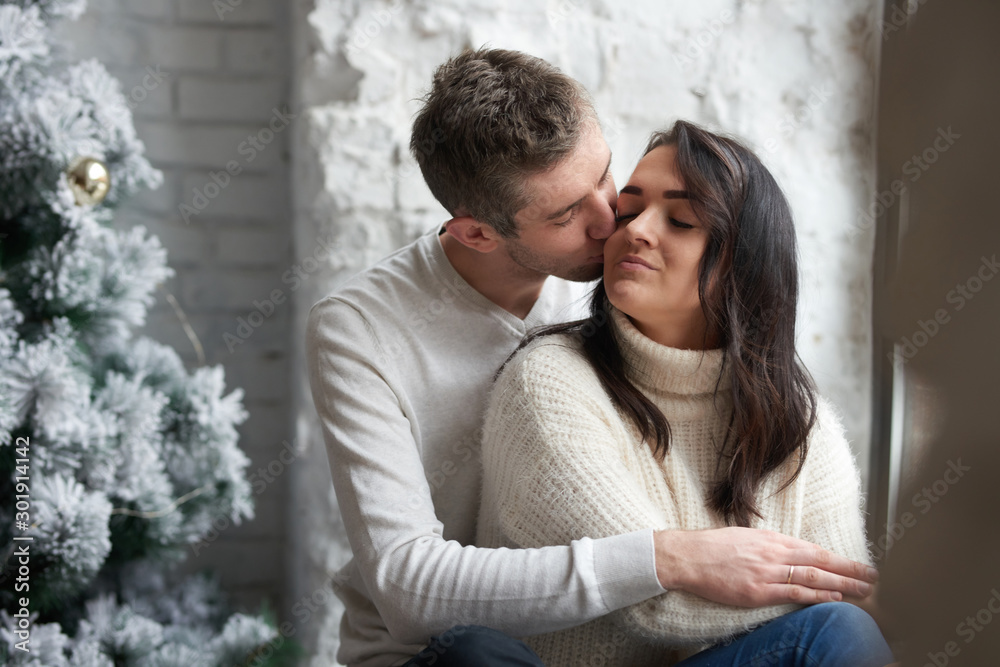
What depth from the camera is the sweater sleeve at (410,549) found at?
3.40 feet

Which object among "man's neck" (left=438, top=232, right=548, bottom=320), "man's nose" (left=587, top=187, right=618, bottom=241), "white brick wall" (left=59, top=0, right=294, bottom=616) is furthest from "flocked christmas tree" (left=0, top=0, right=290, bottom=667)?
"man's nose" (left=587, top=187, right=618, bottom=241)

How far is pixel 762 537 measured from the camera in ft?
3.48

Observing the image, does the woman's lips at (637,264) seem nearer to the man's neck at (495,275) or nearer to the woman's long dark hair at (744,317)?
the woman's long dark hair at (744,317)

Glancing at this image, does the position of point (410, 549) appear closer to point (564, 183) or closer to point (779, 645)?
point (779, 645)

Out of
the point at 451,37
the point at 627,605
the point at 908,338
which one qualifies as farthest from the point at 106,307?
the point at 908,338

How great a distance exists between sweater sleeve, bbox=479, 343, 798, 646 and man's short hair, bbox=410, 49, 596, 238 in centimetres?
27

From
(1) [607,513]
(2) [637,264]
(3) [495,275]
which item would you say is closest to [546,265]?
(3) [495,275]

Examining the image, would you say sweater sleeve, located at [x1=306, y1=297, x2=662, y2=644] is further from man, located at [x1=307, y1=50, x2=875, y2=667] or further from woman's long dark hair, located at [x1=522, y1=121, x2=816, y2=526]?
woman's long dark hair, located at [x1=522, y1=121, x2=816, y2=526]

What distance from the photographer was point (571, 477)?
110cm

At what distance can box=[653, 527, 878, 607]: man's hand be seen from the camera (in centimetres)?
102

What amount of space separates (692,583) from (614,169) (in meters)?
1.08

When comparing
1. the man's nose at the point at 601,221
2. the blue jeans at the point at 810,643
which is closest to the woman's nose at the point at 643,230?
the man's nose at the point at 601,221

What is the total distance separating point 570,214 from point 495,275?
0.17m

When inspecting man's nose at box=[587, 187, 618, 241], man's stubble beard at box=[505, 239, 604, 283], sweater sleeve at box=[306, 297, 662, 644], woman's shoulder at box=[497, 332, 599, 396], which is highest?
man's nose at box=[587, 187, 618, 241]
